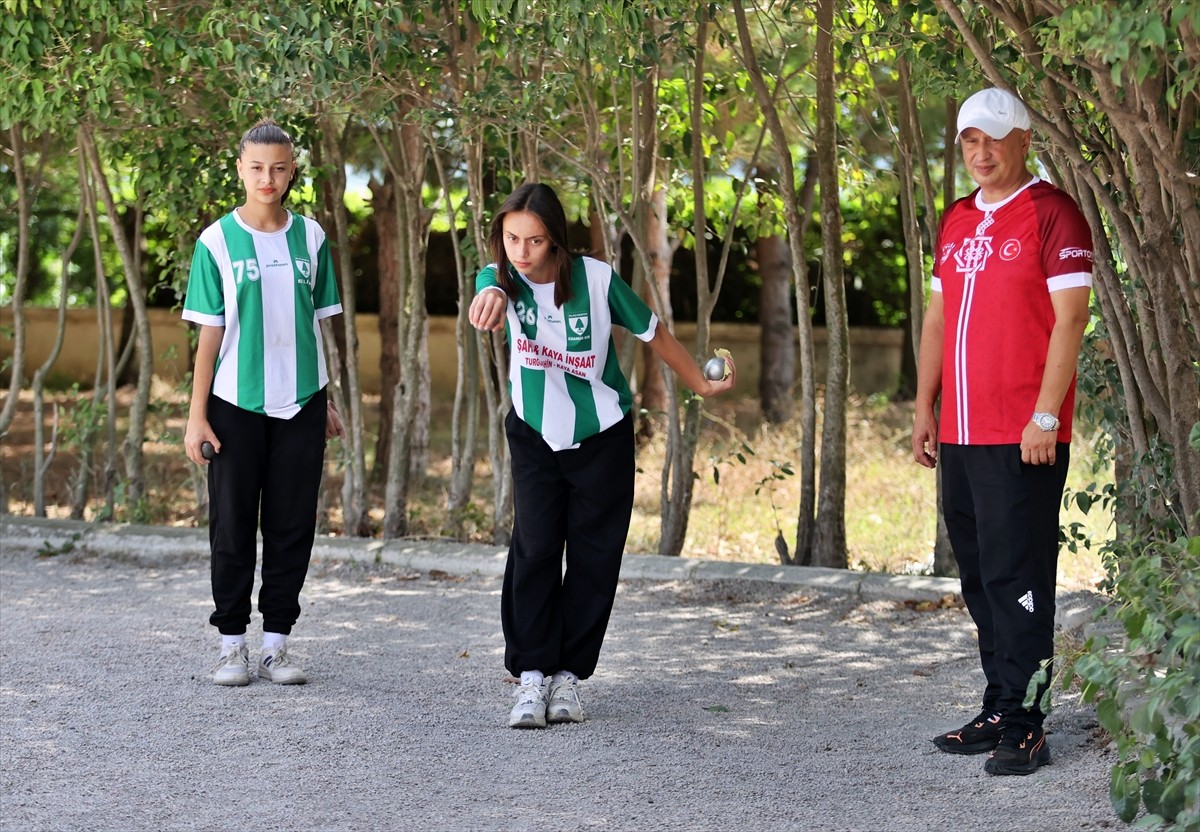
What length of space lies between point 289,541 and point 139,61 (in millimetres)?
2559

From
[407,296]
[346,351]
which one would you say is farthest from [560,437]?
[407,296]

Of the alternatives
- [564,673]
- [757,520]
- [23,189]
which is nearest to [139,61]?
[23,189]

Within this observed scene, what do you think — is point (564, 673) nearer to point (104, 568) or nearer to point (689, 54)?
point (689, 54)

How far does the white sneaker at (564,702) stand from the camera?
4.46 meters

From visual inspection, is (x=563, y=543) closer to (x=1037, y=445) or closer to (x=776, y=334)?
(x=1037, y=445)

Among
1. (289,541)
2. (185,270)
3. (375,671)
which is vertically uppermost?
(185,270)

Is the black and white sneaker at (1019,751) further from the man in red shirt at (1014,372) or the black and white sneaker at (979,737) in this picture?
the black and white sneaker at (979,737)

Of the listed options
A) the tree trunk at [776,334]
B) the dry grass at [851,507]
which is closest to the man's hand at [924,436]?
the dry grass at [851,507]

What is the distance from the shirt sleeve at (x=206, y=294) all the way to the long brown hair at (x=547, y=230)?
1.02 meters

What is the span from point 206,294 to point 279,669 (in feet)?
4.25

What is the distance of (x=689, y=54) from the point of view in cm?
578

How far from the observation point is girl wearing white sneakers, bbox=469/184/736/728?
430cm

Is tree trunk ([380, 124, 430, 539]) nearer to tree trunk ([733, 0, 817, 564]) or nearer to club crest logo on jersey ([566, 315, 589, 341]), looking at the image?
tree trunk ([733, 0, 817, 564])

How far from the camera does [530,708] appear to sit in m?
4.41
